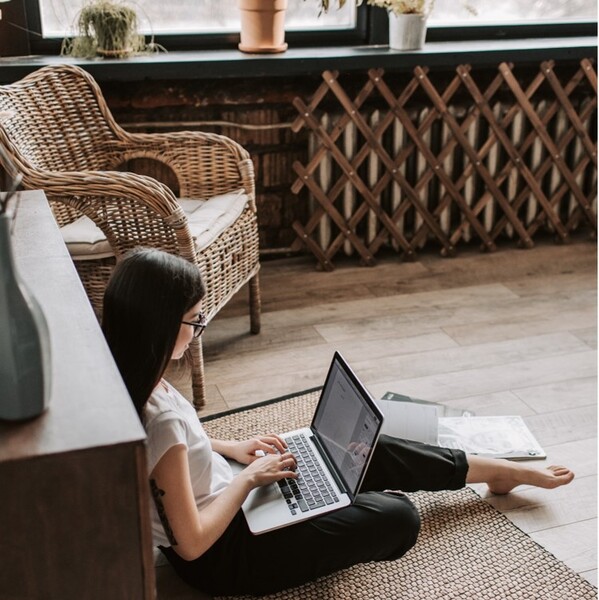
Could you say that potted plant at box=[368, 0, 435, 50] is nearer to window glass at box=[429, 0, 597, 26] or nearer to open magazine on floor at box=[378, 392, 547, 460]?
window glass at box=[429, 0, 597, 26]

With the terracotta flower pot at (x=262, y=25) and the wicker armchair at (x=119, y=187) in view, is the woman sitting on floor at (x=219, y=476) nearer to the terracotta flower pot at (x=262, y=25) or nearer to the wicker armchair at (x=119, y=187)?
the wicker armchair at (x=119, y=187)

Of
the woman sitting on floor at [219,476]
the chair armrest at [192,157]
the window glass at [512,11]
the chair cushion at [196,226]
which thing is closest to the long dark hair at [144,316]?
the woman sitting on floor at [219,476]

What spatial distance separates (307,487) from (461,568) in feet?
1.25

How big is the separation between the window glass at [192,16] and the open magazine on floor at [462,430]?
1531 mm

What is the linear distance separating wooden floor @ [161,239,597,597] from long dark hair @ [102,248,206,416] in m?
0.95

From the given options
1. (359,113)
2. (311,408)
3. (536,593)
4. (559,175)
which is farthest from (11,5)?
(536,593)

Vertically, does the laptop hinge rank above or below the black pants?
above

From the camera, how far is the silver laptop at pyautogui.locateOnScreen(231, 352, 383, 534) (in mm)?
1416

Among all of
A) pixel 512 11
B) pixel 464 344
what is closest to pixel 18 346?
pixel 464 344

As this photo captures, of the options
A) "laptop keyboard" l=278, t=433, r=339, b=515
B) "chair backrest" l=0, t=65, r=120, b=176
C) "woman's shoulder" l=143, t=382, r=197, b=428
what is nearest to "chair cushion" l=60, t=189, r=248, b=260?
"chair backrest" l=0, t=65, r=120, b=176

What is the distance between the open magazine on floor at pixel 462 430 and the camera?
1.95 metres

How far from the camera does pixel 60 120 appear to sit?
233 centimetres

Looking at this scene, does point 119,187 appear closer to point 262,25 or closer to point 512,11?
point 262,25

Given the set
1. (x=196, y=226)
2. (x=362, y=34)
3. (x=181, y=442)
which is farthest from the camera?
(x=362, y=34)
